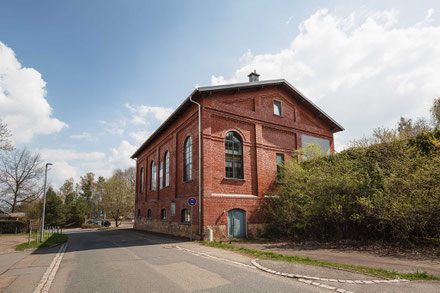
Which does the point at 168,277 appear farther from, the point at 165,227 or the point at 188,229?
the point at 165,227

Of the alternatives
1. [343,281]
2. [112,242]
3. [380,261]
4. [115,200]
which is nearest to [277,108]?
[380,261]

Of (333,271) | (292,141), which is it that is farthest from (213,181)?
(333,271)

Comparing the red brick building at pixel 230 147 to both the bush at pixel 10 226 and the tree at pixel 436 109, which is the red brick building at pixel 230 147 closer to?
the tree at pixel 436 109

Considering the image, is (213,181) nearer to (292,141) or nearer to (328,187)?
(328,187)

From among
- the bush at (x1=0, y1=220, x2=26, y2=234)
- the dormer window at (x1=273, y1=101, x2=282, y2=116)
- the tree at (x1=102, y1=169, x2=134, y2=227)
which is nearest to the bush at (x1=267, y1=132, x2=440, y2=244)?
the dormer window at (x1=273, y1=101, x2=282, y2=116)

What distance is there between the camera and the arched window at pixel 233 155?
16.8 m

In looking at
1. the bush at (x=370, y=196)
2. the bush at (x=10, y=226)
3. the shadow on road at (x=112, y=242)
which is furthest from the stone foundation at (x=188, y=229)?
the bush at (x=10, y=226)

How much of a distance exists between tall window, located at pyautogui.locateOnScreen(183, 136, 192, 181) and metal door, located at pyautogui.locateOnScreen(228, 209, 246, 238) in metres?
3.94

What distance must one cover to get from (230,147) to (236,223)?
478 cm

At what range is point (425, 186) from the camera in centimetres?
921

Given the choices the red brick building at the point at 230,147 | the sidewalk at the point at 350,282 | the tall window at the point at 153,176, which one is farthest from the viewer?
the tall window at the point at 153,176

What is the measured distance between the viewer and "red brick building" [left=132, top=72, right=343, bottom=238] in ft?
51.2

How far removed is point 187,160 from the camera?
1856cm

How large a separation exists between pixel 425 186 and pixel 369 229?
127 inches
